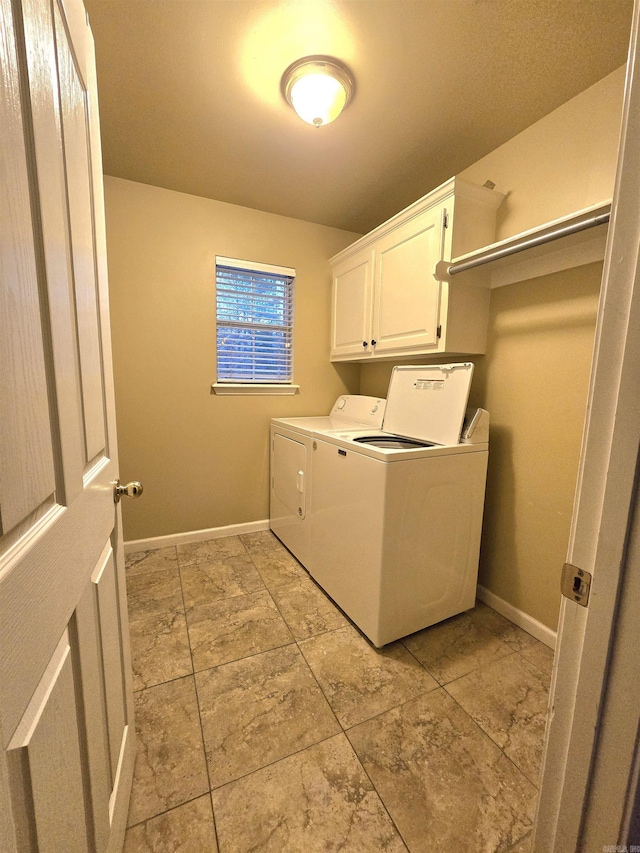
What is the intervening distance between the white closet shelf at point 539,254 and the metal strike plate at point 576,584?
124 cm

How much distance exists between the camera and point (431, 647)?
1.62 meters

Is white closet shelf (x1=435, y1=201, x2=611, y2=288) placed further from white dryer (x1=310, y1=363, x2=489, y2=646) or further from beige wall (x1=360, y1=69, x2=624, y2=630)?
white dryer (x1=310, y1=363, x2=489, y2=646)

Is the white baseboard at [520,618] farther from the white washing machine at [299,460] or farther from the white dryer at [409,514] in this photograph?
the white washing machine at [299,460]

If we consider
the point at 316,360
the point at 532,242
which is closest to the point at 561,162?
the point at 532,242

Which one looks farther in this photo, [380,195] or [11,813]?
[380,195]

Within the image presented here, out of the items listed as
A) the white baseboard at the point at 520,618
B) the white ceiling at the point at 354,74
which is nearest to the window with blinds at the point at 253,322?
the white ceiling at the point at 354,74

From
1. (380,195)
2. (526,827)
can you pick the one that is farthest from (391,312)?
(526,827)

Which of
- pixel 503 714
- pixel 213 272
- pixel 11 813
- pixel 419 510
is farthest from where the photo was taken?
pixel 213 272

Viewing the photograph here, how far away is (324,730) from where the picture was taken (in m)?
1.21

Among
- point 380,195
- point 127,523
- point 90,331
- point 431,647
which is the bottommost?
point 431,647

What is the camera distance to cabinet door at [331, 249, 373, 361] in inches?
91.8

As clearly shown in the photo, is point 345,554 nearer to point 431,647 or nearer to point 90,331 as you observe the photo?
point 431,647

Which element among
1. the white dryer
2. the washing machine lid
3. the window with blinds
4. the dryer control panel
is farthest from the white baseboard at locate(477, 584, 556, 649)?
the window with blinds

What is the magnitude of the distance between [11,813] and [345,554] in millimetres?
1504
